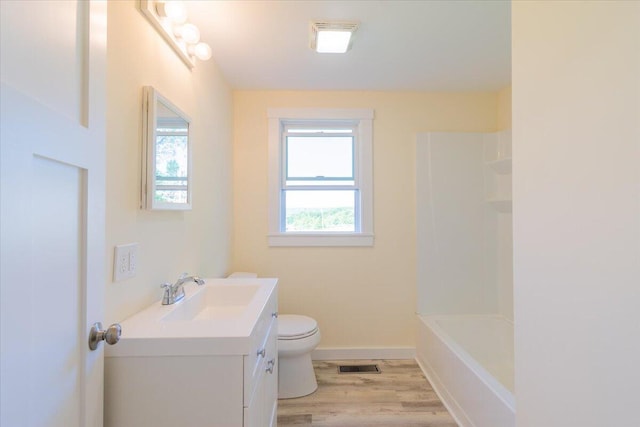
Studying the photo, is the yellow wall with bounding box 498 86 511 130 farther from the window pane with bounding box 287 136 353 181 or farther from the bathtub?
the bathtub

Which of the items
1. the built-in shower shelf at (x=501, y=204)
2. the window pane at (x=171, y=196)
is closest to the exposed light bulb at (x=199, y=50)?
the window pane at (x=171, y=196)

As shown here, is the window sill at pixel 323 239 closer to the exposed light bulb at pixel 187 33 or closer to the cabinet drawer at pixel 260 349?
the cabinet drawer at pixel 260 349

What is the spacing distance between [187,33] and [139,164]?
29.2 inches

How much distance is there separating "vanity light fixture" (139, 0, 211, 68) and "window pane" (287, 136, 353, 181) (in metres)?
1.20

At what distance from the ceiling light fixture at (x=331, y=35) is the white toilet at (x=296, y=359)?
5.84 feet

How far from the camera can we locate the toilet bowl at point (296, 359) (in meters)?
2.01

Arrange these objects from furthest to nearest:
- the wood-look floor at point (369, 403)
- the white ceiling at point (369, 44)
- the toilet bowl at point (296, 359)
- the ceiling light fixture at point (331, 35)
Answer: the toilet bowl at point (296, 359) → the wood-look floor at point (369, 403) → the ceiling light fixture at point (331, 35) → the white ceiling at point (369, 44)

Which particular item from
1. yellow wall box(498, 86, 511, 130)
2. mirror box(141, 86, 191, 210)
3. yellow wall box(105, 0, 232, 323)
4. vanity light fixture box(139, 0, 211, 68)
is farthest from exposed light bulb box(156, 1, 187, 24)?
yellow wall box(498, 86, 511, 130)

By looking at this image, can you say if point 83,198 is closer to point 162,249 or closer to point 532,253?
point 162,249

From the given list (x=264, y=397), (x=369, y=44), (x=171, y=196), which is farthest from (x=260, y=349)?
(x=369, y=44)

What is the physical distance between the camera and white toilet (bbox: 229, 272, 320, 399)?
6.58ft

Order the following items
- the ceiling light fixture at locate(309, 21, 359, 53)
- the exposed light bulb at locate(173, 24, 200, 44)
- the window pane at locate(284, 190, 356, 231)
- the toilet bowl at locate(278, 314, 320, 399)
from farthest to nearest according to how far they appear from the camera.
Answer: the window pane at locate(284, 190, 356, 231) < the toilet bowl at locate(278, 314, 320, 399) < the ceiling light fixture at locate(309, 21, 359, 53) < the exposed light bulb at locate(173, 24, 200, 44)

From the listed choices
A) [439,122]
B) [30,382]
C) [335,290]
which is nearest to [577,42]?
[30,382]

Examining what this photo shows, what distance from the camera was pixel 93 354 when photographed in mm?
811
